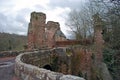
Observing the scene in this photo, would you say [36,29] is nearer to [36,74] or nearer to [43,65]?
[43,65]

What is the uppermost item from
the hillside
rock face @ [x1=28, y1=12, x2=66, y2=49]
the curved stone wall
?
rock face @ [x1=28, y1=12, x2=66, y2=49]

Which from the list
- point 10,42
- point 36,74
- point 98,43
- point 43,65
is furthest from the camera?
point 10,42

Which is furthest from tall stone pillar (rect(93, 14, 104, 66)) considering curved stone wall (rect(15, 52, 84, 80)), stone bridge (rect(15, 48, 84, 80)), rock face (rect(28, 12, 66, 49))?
curved stone wall (rect(15, 52, 84, 80))

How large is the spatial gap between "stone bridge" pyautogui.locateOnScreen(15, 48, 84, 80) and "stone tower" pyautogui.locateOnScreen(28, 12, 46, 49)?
4.68 meters

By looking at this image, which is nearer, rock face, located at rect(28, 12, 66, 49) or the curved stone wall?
the curved stone wall

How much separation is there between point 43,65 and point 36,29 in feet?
25.0

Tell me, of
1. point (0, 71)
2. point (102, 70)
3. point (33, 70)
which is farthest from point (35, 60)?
point (102, 70)

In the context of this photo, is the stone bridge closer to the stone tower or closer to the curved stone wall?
the curved stone wall

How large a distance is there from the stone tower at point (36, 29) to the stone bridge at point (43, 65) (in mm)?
4677

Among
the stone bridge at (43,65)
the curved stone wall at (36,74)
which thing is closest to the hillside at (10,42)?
the stone bridge at (43,65)

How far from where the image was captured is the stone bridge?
8014 millimetres

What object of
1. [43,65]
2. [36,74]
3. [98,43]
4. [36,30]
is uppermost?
[36,30]

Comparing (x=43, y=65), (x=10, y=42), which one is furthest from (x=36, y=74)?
(x=10, y=42)

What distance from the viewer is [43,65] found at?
59.0 feet
